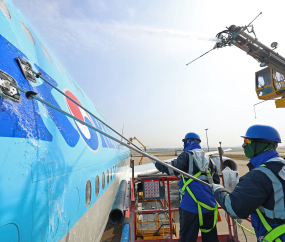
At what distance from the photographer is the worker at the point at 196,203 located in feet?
11.6

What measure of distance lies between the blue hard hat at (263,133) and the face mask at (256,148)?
92mm

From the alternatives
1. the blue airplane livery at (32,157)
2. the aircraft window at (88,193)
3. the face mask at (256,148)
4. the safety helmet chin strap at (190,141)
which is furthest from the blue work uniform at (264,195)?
the safety helmet chin strap at (190,141)

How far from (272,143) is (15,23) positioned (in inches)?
143

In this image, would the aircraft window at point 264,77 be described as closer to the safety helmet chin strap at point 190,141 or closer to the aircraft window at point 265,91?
the aircraft window at point 265,91

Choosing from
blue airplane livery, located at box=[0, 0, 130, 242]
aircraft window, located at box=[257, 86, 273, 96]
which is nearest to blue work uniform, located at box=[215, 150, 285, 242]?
blue airplane livery, located at box=[0, 0, 130, 242]

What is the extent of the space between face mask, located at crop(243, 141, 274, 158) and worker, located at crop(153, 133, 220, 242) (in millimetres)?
1394

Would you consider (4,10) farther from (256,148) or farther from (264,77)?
(264,77)

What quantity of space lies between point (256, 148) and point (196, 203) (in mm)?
1796

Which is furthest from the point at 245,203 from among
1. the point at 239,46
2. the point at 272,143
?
the point at 239,46

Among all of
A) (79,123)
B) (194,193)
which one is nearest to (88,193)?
(79,123)

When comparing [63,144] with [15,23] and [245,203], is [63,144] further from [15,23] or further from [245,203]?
[245,203]

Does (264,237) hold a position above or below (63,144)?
below

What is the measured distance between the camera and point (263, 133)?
2.43 metres

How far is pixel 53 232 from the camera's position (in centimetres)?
162
